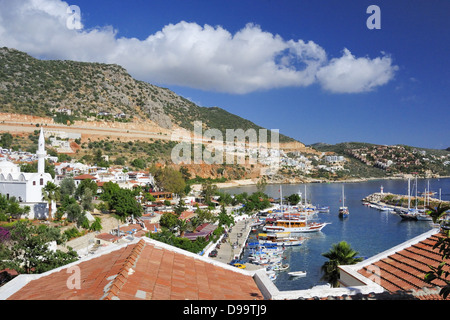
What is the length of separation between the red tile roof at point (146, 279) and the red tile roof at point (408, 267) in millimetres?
2130

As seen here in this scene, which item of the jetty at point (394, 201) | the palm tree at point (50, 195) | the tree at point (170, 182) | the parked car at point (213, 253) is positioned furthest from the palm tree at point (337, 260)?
the jetty at point (394, 201)

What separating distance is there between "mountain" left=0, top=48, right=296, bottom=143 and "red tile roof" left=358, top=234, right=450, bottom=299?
58.8m

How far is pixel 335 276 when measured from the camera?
42.5 ft

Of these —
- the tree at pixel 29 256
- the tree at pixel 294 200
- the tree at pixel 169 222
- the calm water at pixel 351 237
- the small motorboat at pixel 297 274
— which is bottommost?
the calm water at pixel 351 237

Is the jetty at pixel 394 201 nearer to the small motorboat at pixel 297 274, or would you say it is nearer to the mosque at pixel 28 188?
the small motorboat at pixel 297 274

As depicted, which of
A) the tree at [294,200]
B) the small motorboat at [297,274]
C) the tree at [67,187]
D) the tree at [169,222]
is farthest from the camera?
the tree at [294,200]

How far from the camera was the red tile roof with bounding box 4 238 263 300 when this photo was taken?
3.88 meters

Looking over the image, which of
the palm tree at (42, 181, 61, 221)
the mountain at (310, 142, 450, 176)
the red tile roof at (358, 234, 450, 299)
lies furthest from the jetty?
the mountain at (310, 142, 450, 176)

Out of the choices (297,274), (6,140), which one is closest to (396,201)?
(297,274)

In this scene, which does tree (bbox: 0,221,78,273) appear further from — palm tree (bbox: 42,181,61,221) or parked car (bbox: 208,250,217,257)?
parked car (bbox: 208,250,217,257)

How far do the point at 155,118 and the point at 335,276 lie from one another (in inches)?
2777

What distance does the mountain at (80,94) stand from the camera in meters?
56.8

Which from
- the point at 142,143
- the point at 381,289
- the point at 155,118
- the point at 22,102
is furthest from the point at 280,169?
the point at 381,289

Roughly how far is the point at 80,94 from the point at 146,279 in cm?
6865
